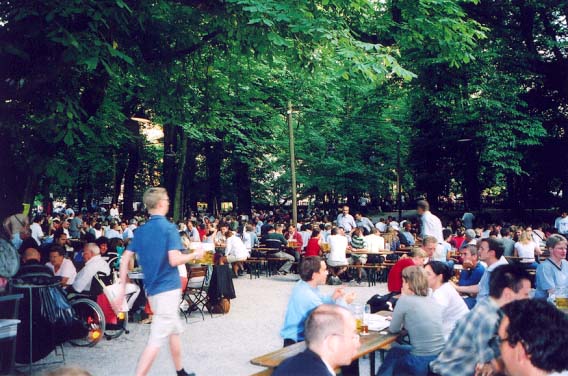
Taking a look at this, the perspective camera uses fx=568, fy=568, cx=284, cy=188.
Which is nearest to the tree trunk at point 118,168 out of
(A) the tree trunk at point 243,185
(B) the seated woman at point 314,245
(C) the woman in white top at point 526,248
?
(A) the tree trunk at point 243,185

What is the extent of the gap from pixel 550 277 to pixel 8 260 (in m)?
6.72

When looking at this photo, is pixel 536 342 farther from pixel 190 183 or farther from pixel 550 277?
pixel 190 183

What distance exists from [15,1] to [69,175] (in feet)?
9.00

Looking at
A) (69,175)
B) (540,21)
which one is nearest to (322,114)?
(540,21)

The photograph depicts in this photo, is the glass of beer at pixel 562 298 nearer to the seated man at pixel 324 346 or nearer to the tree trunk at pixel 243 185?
the seated man at pixel 324 346

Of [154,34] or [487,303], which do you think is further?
[154,34]

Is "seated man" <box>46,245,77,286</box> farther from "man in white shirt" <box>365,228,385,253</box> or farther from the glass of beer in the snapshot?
"man in white shirt" <box>365,228,385,253</box>

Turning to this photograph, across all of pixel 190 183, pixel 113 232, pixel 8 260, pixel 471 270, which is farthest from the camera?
pixel 190 183

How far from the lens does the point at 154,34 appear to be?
10.9 m

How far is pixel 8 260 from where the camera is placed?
6.78 metres

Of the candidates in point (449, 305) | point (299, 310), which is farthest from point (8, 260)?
point (449, 305)

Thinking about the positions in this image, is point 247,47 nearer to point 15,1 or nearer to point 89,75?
point 89,75

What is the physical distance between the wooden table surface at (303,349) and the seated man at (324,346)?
1.40m

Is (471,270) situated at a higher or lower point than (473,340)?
higher
